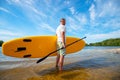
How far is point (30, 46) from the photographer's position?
6164 millimetres

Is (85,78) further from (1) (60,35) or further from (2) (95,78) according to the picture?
(1) (60,35)

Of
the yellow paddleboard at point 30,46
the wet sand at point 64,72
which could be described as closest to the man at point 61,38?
the wet sand at point 64,72

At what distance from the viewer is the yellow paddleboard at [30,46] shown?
5673 millimetres

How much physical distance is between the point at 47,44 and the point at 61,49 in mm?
1073

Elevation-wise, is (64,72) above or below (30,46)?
below

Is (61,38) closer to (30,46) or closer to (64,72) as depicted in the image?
(64,72)

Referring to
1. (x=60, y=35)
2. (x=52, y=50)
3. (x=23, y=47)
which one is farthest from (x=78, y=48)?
(x=23, y=47)

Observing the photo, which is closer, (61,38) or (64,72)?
(64,72)

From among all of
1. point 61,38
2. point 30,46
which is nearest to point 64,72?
point 61,38

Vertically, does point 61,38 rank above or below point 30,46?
above

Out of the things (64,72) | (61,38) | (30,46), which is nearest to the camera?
(64,72)

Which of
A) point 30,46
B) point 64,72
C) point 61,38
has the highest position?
point 61,38

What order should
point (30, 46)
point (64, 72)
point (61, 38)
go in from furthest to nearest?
1. point (30, 46)
2. point (61, 38)
3. point (64, 72)

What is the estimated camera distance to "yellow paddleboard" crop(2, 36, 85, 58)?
5.67 meters
